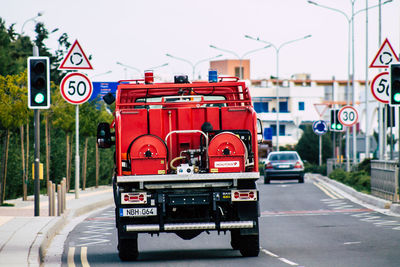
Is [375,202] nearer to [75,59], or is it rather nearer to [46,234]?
[75,59]

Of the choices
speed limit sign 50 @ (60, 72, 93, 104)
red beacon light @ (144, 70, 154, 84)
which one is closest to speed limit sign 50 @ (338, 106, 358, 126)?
speed limit sign 50 @ (60, 72, 93, 104)

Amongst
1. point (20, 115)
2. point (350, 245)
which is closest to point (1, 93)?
point (20, 115)

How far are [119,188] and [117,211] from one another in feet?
1.12

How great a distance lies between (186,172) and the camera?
524 inches

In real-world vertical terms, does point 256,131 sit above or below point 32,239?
above

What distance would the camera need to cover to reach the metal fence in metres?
25.2

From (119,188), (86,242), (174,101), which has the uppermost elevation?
(174,101)

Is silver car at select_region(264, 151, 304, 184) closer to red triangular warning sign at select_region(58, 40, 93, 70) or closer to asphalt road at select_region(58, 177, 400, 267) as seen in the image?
asphalt road at select_region(58, 177, 400, 267)

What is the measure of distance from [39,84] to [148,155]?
20.9 ft

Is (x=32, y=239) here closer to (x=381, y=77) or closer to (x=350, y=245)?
(x=350, y=245)

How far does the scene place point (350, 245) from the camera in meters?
15.7

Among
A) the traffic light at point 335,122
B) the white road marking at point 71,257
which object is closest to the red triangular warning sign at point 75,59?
the white road marking at point 71,257

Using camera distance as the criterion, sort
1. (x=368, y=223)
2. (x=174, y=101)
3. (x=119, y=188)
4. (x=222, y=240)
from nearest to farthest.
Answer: (x=119, y=188) → (x=174, y=101) → (x=222, y=240) → (x=368, y=223)

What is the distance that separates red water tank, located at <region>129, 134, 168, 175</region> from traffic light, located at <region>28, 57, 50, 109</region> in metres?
5.94
